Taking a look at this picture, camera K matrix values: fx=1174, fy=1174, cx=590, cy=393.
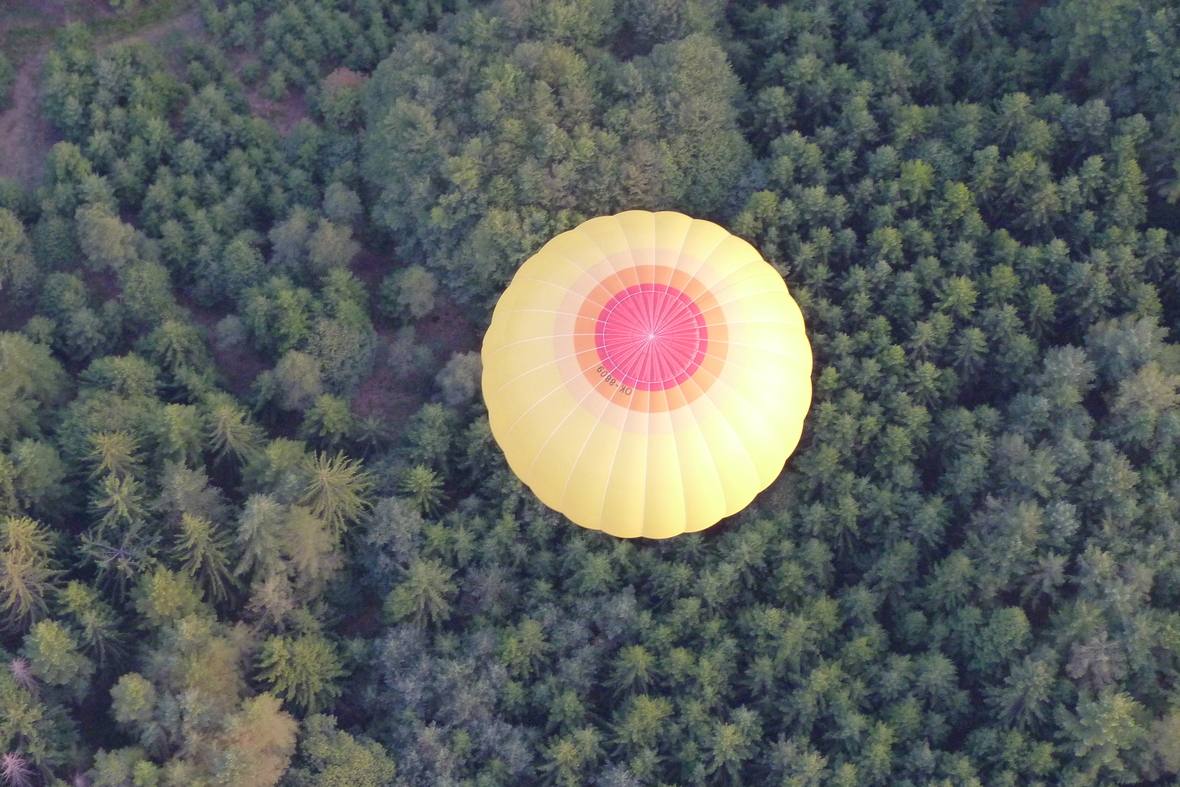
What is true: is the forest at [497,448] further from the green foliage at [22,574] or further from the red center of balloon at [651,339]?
the red center of balloon at [651,339]

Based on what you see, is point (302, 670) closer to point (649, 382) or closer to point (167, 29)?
point (649, 382)

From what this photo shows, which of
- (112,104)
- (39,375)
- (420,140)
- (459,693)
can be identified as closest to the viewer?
(459,693)

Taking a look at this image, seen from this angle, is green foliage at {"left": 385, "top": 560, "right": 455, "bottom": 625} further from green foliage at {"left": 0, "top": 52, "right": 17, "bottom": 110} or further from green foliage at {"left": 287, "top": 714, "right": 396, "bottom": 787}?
green foliage at {"left": 0, "top": 52, "right": 17, "bottom": 110}

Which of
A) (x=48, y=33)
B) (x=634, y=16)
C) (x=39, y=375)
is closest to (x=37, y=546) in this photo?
(x=39, y=375)

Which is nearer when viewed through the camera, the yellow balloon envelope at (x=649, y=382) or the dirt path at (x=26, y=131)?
the yellow balloon envelope at (x=649, y=382)

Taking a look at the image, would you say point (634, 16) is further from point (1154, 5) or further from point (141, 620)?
point (141, 620)

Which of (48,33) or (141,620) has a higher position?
(48,33)

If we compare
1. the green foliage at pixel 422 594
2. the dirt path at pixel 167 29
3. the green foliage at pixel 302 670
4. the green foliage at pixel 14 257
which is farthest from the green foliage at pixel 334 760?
the dirt path at pixel 167 29
